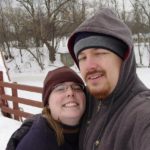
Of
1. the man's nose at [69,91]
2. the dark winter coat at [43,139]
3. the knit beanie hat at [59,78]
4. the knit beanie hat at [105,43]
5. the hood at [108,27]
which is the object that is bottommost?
the dark winter coat at [43,139]

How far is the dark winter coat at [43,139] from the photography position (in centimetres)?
200

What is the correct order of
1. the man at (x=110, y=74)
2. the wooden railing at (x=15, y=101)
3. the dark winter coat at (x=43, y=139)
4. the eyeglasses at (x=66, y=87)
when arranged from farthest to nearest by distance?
1. the wooden railing at (x=15, y=101)
2. the eyeglasses at (x=66, y=87)
3. the dark winter coat at (x=43, y=139)
4. the man at (x=110, y=74)

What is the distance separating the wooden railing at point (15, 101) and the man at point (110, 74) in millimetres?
5396

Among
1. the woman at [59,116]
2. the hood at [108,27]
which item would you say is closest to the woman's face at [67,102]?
the woman at [59,116]

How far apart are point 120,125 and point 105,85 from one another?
187mm

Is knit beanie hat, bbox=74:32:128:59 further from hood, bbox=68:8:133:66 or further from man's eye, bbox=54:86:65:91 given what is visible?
man's eye, bbox=54:86:65:91

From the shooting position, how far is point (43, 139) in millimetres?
2012

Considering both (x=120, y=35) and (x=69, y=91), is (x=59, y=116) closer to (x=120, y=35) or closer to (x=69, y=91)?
(x=69, y=91)

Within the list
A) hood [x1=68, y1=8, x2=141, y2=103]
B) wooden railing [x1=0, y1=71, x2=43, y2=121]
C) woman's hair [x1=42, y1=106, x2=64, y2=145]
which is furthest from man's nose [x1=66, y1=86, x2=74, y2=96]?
wooden railing [x1=0, y1=71, x2=43, y2=121]

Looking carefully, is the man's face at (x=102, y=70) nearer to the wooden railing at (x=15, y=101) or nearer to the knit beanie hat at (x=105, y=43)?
the knit beanie hat at (x=105, y=43)

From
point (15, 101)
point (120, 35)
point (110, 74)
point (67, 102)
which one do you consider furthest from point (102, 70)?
point (15, 101)

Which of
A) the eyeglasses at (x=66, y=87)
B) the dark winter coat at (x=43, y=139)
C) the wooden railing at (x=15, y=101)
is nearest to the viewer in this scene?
the dark winter coat at (x=43, y=139)

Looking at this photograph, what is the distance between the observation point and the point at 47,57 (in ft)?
98.0

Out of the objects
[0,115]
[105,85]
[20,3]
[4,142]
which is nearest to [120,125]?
[105,85]
